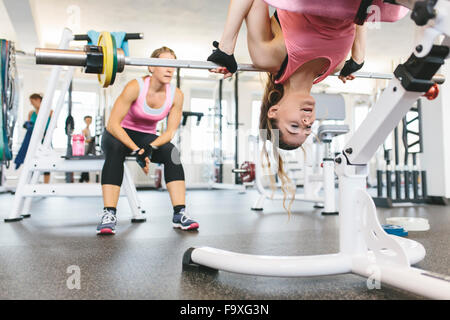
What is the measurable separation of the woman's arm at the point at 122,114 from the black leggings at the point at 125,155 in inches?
1.9

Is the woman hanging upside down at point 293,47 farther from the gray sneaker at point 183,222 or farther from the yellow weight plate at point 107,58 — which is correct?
the gray sneaker at point 183,222

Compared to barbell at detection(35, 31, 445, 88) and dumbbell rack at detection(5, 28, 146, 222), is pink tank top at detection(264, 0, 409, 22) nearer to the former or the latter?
barbell at detection(35, 31, 445, 88)

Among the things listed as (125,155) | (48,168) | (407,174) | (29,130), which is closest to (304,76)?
(125,155)

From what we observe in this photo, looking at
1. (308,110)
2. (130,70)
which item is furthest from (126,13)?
(308,110)

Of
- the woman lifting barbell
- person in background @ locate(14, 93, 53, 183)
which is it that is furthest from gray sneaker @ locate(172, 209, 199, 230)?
person in background @ locate(14, 93, 53, 183)

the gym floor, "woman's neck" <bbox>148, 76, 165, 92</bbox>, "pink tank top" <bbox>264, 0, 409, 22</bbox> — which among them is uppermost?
"woman's neck" <bbox>148, 76, 165, 92</bbox>

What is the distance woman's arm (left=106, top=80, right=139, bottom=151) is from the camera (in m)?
1.67

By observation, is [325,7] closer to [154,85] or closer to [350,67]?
[350,67]

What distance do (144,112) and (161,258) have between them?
831mm

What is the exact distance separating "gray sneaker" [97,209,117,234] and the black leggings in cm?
14

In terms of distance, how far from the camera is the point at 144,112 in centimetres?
173

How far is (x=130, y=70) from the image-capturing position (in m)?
6.25
